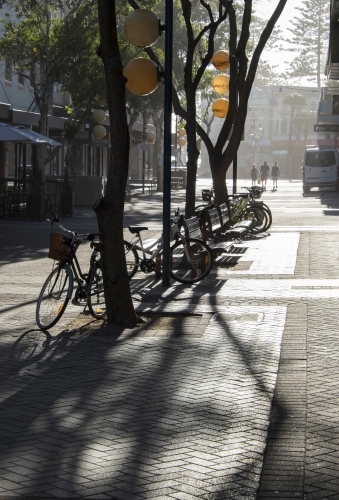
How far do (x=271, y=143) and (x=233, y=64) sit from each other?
9575 cm

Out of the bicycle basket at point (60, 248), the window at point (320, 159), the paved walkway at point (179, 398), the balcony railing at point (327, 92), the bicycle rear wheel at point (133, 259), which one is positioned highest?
the balcony railing at point (327, 92)

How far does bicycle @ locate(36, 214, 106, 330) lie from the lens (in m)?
9.89

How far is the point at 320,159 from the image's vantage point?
51219 millimetres

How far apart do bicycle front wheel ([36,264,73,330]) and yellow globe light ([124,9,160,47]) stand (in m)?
3.18

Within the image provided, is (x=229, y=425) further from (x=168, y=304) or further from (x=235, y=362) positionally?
(x=168, y=304)

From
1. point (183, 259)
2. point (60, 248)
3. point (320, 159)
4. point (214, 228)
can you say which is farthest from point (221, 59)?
point (320, 159)

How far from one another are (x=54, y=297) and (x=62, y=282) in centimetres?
17

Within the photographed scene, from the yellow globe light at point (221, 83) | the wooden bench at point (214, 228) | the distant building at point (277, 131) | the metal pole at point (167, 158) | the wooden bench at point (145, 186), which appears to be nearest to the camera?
the metal pole at point (167, 158)

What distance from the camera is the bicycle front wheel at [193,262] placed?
44.5ft

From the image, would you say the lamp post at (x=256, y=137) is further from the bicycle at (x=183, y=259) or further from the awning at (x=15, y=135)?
the bicycle at (x=183, y=259)

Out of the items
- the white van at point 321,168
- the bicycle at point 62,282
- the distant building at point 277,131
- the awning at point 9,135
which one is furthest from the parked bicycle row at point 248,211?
the distant building at point 277,131

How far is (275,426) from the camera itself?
6.33 m

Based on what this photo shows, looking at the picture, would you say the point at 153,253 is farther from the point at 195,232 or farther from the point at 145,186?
the point at 145,186

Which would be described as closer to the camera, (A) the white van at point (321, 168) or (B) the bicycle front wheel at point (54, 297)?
(B) the bicycle front wheel at point (54, 297)
